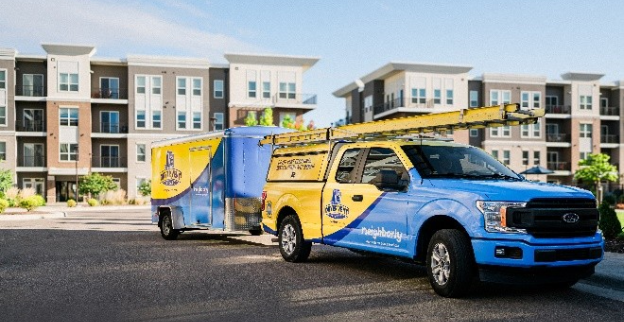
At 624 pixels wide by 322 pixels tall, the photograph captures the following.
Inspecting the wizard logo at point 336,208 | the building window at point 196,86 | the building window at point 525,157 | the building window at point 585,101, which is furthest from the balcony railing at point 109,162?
the wizard logo at point 336,208

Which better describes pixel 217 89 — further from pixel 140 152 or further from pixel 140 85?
pixel 140 152

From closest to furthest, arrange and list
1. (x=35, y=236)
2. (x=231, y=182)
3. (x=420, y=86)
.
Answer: (x=231, y=182) < (x=35, y=236) < (x=420, y=86)

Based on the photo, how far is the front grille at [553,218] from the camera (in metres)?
7.88

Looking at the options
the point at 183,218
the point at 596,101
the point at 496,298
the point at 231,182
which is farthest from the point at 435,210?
the point at 596,101

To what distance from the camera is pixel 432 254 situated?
865 centimetres

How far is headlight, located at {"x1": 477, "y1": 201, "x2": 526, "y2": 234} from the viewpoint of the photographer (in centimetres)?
792

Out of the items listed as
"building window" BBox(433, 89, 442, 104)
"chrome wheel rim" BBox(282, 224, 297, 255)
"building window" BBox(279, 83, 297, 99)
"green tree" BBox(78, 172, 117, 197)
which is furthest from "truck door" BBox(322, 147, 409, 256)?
"building window" BBox(433, 89, 442, 104)

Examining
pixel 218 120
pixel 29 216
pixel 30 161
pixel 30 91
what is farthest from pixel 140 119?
pixel 29 216

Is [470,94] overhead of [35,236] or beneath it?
overhead

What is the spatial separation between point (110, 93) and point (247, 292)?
182 ft

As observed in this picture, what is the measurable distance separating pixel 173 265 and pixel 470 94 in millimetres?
59510

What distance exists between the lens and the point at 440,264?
8523 mm

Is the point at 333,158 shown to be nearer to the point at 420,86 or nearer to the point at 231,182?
the point at 231,182

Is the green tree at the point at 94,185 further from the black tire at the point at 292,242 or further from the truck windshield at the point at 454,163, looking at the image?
the truck windshield at the point at 454,163
